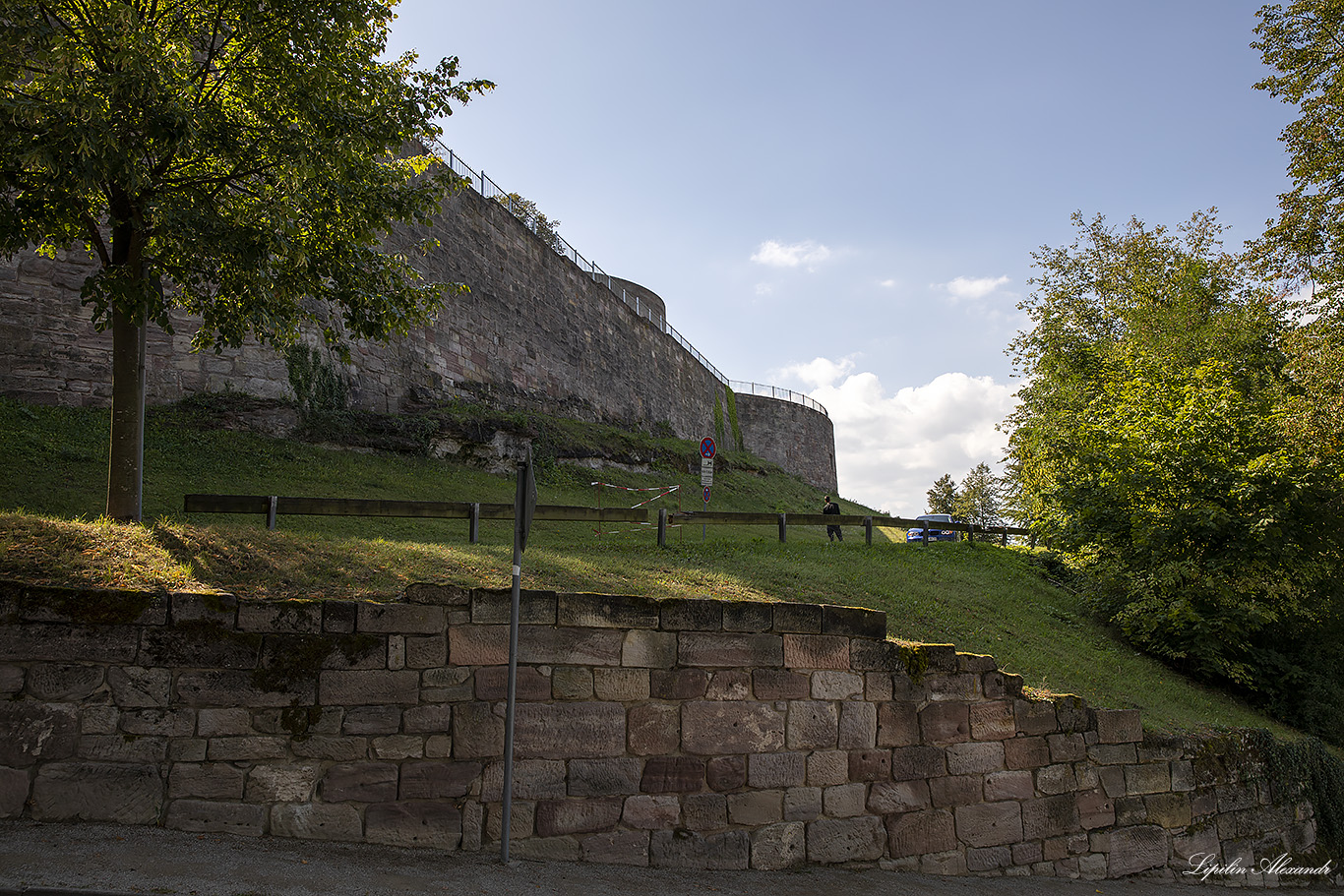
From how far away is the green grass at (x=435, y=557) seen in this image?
624 cm

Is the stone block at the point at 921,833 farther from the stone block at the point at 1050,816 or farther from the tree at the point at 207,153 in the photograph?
the tree at the point at 207,153

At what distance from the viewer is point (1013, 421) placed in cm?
2452

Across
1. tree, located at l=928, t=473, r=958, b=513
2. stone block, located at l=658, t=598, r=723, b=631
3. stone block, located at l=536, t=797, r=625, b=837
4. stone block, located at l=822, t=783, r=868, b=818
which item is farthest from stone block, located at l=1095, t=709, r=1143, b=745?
tree, located at l=928, t=473, r=958, b=513

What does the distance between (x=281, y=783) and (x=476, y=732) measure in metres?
1.28

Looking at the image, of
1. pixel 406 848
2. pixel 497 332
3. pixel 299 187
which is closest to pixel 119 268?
pixel 299 187

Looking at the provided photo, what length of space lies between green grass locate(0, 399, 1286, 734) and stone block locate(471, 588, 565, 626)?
1.00 metres

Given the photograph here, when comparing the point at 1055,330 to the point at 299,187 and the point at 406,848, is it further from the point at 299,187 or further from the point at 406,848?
the point at 406,848

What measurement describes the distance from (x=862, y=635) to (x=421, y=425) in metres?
14.6

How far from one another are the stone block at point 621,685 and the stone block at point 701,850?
3.43 ft

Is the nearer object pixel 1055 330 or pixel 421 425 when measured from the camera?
pixel 421 425

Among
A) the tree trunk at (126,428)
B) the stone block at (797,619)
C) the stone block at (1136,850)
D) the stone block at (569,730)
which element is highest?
the tree trunk at (126,428)

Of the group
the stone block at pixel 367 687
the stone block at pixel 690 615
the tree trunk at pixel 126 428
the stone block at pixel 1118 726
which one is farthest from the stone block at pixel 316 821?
the stone block at pixel 1118 726

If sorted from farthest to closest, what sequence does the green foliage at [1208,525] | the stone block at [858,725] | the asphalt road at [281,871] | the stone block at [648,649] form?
the green foliage at [1208,525], the stone block at [858,725], the stone block at [648,649], the asphalt road at [281,871]

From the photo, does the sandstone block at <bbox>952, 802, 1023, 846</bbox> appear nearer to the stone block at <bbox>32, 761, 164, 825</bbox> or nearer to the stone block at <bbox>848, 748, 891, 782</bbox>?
the stone block at <bbox>848, 748, 891, 782</bbox>
